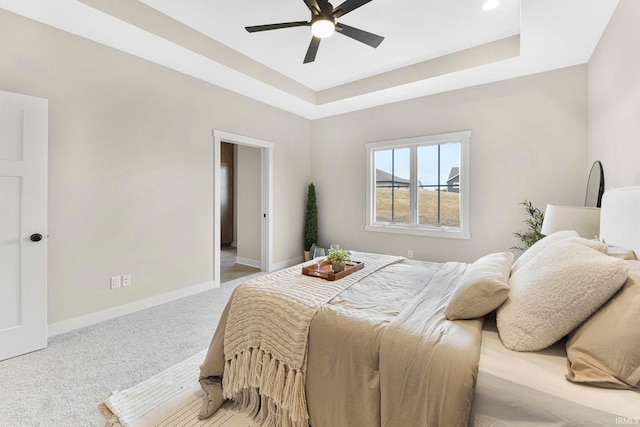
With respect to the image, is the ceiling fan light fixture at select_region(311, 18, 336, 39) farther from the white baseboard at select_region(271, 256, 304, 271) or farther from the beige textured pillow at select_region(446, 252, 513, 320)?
the white baseboard at select_region(271, 256, 304, 271)

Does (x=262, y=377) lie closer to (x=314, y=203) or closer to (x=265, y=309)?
(x=265, y=309)

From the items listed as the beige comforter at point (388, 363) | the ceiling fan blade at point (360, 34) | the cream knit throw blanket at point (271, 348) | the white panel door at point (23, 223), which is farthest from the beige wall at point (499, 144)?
the white panel door at point (23, 223)

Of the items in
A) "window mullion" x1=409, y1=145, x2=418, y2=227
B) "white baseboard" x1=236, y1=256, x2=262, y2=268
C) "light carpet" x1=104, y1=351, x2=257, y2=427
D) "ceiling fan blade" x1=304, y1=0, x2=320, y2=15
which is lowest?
"light carpet" x1=104, y1=351, x2=257, y2=427

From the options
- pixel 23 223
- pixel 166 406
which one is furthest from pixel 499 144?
pixel 23 223

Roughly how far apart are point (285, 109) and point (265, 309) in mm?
4041

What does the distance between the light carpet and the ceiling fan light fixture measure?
111 inches

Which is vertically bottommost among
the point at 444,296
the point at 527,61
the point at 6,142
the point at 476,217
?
the point at 444,296

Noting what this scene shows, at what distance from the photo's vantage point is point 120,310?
297 cm

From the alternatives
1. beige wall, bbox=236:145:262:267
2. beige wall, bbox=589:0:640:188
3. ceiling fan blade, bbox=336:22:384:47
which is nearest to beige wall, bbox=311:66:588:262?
beige wall, bbox=589:0:640:188

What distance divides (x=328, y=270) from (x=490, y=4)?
2747 mm

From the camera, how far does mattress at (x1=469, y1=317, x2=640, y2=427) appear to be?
82 centimetres

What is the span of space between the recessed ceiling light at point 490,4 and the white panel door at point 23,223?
3886 mm

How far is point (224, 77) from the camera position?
142 inches

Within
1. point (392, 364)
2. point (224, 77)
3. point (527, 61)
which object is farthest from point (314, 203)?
point (392, 364)
